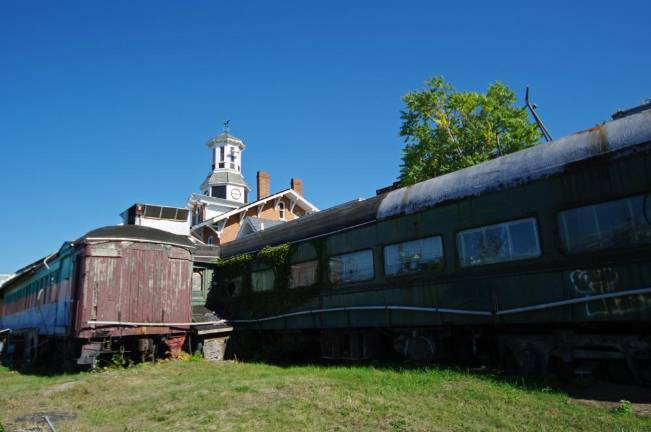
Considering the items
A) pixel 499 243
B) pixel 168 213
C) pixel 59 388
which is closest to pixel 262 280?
pixel 59 388

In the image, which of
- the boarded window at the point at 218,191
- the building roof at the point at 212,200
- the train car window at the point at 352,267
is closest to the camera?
the train car window at the point at 352,267

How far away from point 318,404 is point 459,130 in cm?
1801

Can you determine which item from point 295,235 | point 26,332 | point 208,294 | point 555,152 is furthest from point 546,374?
point 26,332

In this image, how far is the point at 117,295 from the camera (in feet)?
46.4

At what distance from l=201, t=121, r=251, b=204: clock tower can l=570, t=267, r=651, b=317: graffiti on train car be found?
1547 inches

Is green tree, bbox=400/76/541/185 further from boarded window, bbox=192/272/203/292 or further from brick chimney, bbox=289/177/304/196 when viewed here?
brick chimney, bbox=289/177/304/196

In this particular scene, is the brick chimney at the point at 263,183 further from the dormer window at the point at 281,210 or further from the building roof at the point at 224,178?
the building roof at the point at 224,178

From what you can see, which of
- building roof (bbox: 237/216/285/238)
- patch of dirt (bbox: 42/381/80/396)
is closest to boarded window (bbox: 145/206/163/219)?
building roof (bbox: 237/216/285/238)

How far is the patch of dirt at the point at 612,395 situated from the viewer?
22.2 ft

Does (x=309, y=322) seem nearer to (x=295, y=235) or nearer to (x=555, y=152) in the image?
(x=295, y=235)

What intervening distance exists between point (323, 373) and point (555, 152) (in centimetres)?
627

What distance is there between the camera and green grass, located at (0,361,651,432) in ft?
20.7

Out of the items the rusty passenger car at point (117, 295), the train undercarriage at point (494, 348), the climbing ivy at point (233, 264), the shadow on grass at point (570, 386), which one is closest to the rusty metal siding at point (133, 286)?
the rusty passenger car at point (117, 295)

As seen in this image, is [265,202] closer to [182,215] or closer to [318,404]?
[182,215]
